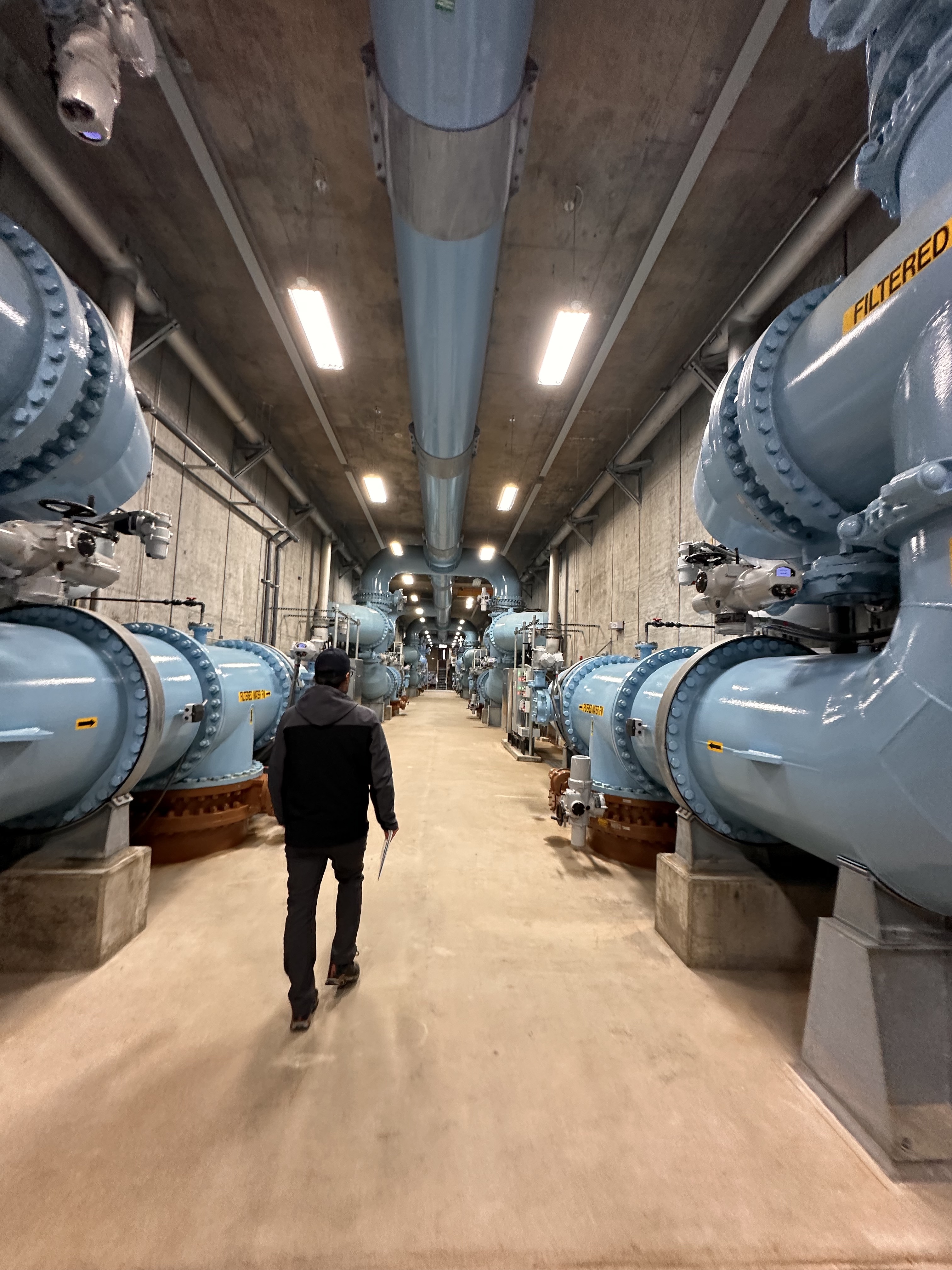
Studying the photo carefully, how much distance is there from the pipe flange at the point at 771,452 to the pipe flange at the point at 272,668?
3844 millimetres

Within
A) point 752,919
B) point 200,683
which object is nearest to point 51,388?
point 200,683

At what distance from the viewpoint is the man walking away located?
201cm

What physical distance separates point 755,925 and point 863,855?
123cm

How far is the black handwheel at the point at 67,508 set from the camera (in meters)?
2.01

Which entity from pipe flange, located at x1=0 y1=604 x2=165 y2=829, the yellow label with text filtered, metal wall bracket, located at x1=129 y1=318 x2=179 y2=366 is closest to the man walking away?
pipe flange, located at x1=0 y1=604 x2=165 y2=829

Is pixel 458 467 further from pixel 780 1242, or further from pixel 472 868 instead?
pixel 780 1242

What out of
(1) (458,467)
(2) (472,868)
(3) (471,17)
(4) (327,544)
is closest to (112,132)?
(3) (471,17)

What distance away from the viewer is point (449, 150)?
241cm

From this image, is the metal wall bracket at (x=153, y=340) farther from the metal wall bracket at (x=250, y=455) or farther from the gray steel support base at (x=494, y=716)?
the gray steel support base at (x=494, y=716)

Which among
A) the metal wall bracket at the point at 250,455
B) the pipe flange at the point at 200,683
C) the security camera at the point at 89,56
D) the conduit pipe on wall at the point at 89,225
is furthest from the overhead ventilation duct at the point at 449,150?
the metal wall bracket at the point at 250,455

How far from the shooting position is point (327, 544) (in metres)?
11.2

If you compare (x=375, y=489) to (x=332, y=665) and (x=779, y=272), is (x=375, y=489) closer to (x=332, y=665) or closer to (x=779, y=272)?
(x=779, y=272)

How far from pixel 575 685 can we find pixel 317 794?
329 cm

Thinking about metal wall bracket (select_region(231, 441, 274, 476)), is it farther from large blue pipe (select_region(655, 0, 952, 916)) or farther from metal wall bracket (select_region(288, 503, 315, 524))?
large blue pipe (select_region(655, 0, 952, 916))
